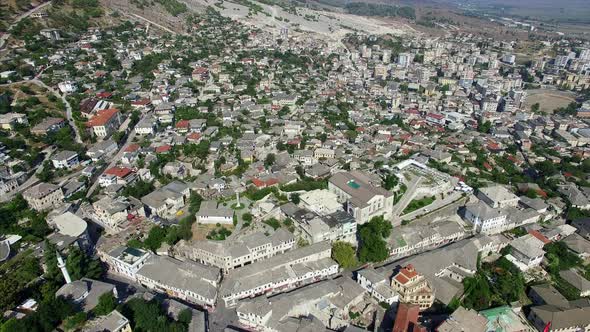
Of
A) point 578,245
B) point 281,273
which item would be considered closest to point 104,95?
point 281,273

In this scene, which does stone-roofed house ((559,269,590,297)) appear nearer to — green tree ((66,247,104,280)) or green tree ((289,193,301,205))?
green tree ((289,193,301,205))

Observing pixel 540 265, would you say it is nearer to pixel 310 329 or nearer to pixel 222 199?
pixel 310 329

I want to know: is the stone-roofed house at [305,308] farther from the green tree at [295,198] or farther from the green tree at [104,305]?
the green tree at [295,198]

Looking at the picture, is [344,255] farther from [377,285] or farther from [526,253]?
[526,253]

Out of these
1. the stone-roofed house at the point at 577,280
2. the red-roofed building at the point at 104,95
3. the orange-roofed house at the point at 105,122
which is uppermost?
the red-roofed building at the point at 104,95

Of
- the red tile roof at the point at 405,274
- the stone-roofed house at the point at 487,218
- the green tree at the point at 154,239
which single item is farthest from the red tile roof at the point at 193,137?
the stone-roofed house at the point at 487,218

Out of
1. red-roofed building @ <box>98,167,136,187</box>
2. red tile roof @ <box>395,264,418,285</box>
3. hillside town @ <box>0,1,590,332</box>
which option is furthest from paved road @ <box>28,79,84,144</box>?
red tile roof @ <box>395,264,418,285</box>
